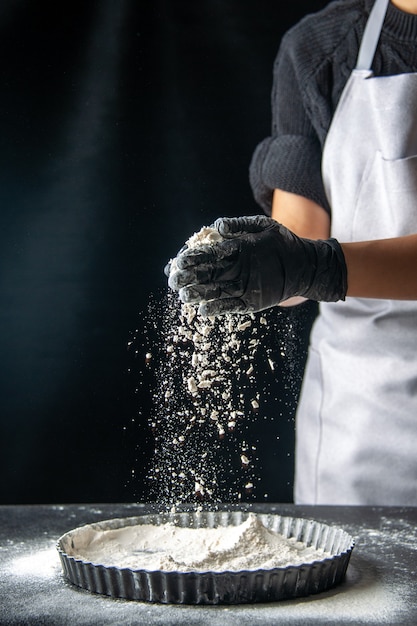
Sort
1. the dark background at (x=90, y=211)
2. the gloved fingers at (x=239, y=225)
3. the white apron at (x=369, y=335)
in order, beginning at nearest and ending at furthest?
the gloved fingers at (x=239, y=225) → the white apron at (x=369, y=335) → the dark background at (x=90, y=211)

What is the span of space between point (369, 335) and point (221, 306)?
61 centimetres

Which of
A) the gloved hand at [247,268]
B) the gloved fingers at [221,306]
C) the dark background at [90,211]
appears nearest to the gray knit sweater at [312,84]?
the dark background at [90,211]

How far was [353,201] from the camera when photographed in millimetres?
1737

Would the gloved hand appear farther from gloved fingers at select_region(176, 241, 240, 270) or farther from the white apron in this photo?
the white apron

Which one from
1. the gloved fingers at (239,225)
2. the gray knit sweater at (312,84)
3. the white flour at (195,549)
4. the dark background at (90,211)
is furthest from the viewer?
the dark background at (90,211)

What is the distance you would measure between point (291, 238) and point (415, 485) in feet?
2.11

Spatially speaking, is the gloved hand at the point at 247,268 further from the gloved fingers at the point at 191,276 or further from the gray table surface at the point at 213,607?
the gray table surface at the point at 213,607

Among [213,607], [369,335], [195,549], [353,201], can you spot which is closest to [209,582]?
[213,607]

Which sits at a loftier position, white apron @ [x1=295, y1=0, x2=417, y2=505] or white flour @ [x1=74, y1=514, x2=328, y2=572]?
white apron @ [x1=295, y1=0, x2=417, y2=505]

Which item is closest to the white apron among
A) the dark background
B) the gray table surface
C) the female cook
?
the female cook

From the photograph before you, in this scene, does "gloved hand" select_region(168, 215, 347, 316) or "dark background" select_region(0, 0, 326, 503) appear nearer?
"gloved hand" select_region(168, 215, 347, 316)

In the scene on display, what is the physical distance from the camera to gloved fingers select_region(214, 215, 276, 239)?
115 cm

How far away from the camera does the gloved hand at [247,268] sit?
111cm

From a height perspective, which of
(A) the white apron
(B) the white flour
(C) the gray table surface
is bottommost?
(C) the gray table surface
